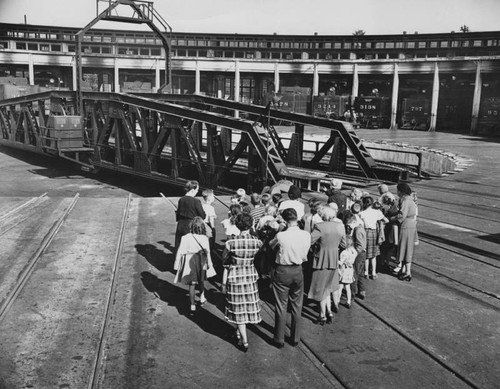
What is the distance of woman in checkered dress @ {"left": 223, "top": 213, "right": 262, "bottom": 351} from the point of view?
21.8ft

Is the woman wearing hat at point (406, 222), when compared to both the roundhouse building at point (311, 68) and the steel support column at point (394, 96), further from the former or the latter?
the steel support column at point (394, 96)

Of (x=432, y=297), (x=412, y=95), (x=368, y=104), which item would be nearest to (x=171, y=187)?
(x=432, y=297)

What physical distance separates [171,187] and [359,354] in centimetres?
1653

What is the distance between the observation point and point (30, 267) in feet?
32.3

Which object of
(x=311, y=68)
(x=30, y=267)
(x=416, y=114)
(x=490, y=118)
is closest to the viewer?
(x=30, y=267)

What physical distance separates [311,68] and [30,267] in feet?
158

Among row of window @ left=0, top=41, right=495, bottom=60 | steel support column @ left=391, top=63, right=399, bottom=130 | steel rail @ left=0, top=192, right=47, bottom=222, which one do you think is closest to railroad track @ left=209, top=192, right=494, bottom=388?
steel rail @ left=0, top=192, right=47, bottom=222

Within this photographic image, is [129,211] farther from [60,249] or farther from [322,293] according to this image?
[322,293]

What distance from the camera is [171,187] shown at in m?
22.3

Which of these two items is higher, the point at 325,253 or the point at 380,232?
the point at 325,253

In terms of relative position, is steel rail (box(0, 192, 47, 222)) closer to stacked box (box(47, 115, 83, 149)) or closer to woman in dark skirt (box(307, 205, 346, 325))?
stacked box (box(47, 115, 83, 149))

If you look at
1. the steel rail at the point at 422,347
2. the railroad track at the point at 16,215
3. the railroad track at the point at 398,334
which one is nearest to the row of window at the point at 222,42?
the railroad track at the point at 16,215

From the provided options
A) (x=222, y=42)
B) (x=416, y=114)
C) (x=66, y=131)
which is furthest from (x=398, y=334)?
(x=222, y=42)

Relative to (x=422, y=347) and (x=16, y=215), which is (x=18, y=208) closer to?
(x=16, y=215)
